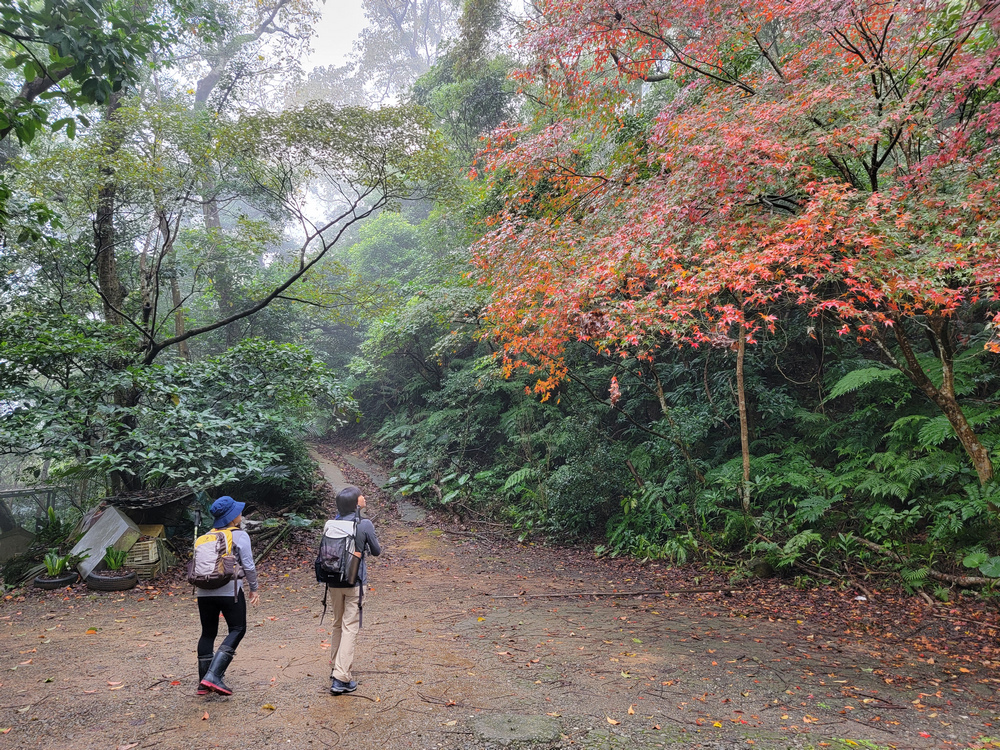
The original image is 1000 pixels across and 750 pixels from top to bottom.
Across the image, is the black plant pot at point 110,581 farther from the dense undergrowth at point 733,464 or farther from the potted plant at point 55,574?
the dense undergrowth at point 733,464

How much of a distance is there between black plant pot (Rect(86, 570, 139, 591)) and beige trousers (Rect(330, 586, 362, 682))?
557 centimetres

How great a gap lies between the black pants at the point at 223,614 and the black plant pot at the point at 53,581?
17.7ft

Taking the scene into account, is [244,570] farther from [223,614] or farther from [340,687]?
[340,687]

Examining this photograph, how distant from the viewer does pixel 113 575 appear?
7.96 meters

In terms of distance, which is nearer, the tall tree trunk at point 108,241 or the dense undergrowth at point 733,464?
the dense undergrowth at point 733,464

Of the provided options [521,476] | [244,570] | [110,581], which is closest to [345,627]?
[244,570]

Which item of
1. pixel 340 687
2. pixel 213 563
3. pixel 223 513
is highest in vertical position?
pixel 223 513

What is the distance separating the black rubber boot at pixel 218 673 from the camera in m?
4.07

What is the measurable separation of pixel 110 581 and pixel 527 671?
6594 mm

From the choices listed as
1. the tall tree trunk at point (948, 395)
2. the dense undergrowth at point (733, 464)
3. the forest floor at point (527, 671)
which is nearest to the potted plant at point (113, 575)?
the forest floor at point (527, 671)

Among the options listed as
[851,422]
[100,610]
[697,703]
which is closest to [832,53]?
[851,422]

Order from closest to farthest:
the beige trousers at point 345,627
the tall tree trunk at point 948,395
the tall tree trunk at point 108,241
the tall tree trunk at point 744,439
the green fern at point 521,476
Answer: the beige trousers at point 345,627 → the tall tree trunk at point 948,395 → the tall tree trunk at point 744,439 → the tall tree trunk at point 108,241 → the green fern at point 521,476

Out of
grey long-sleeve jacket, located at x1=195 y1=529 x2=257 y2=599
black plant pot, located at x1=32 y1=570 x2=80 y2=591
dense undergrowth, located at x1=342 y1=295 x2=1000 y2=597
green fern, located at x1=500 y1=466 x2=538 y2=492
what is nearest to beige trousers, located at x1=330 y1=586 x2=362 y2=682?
grey long-sleeve jacket, located at x1=195 y1=529 x2=257 y2=599

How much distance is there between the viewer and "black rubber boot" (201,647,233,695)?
407cm
